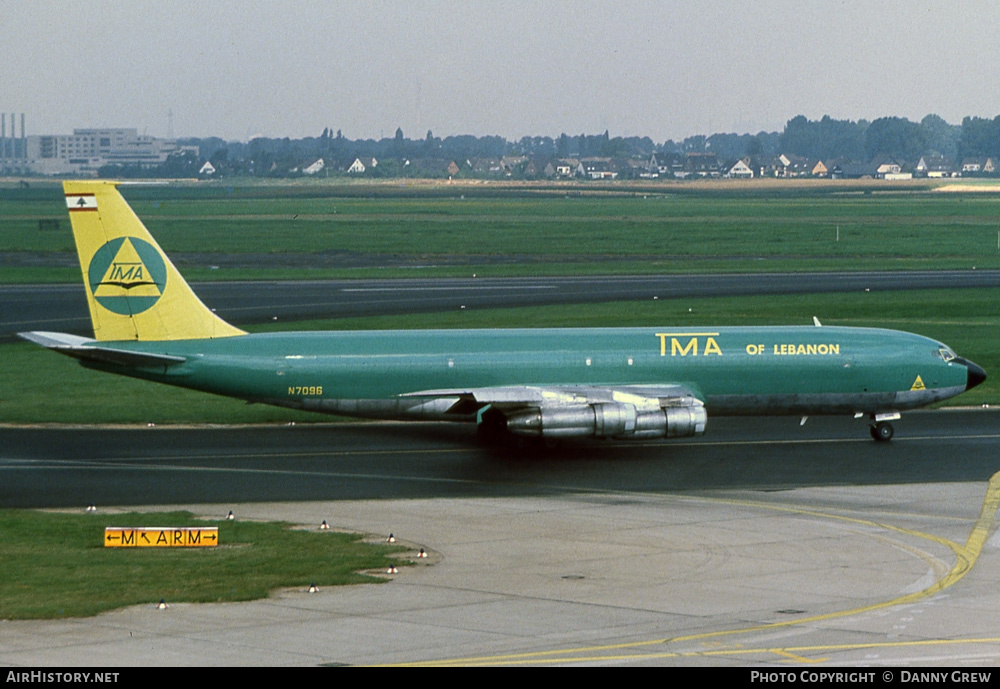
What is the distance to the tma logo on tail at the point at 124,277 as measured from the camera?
48969 mm

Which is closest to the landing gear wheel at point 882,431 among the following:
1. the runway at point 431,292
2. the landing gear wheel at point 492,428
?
the landing gear wheel at point 492,428

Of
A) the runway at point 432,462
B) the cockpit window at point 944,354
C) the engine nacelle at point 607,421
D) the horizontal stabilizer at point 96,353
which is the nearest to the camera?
the runway at point 432,462

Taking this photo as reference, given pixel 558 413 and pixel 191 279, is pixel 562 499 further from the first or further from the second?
pixel 191 279

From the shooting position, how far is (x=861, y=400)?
53.5 m

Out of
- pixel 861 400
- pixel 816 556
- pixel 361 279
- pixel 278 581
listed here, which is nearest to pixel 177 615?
pixel 278 581

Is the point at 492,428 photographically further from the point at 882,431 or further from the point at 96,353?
the point at 882,431

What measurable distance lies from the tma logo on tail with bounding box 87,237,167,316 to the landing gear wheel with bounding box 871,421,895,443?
2748 centimetres

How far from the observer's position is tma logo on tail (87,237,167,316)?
161ft

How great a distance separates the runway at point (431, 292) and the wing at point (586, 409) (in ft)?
127

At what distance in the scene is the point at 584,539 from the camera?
3650 centimetres

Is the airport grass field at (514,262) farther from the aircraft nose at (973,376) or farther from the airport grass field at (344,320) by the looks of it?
the aircraft nose at (973,376)

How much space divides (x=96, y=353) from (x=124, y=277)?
3408 mm

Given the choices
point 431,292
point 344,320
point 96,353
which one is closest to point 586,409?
point 96,353
